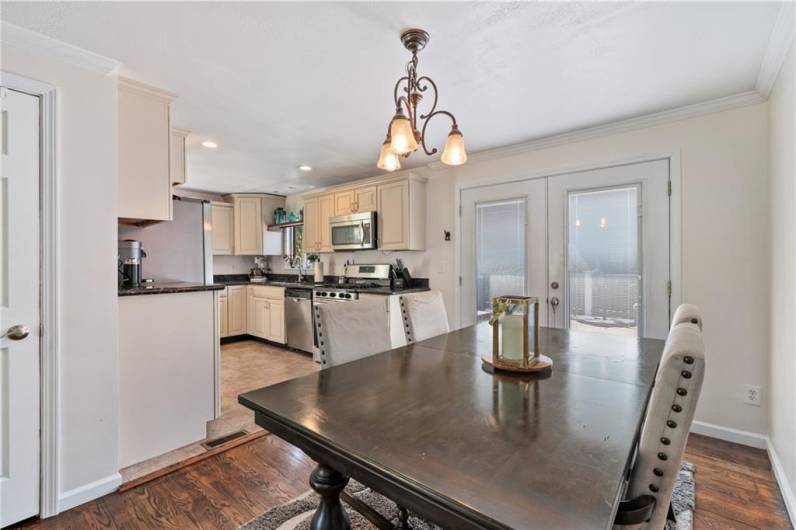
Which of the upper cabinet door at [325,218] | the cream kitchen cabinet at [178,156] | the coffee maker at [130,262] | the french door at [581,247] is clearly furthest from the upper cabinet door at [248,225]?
the french door at [581,247]

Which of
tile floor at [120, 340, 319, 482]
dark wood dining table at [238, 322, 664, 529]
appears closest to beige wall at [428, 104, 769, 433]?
dark wood dining table at [238, 322, 664, 529]

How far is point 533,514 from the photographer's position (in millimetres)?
676

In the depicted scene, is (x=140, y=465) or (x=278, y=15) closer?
(x=278, y=15)

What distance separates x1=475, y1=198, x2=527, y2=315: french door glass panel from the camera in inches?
135

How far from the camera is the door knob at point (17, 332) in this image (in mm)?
1672

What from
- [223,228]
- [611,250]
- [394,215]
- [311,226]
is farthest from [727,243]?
[223,228]

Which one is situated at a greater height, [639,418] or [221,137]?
[221,137]

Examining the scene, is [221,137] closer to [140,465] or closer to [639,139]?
[140,465]

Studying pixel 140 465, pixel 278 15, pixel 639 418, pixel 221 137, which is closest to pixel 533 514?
pixel 639 418

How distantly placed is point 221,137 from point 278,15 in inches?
73.4

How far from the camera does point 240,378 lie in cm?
377

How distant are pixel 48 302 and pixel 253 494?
1404 mm

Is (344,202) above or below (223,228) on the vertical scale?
above

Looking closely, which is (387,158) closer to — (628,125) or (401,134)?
(401,134)
